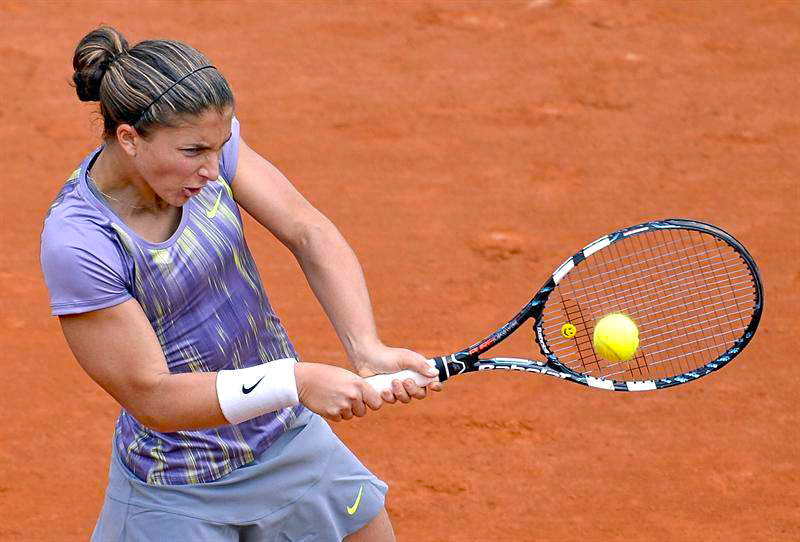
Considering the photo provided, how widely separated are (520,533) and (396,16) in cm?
408

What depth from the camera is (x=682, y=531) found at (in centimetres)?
429

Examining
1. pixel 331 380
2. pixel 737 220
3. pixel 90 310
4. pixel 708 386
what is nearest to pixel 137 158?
pixel 90 310

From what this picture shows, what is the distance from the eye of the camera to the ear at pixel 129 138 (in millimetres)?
2488

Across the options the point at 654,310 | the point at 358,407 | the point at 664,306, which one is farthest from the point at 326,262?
the point at 654,310

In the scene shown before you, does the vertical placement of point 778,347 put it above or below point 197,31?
below

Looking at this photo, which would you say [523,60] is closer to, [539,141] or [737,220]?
[539,141]

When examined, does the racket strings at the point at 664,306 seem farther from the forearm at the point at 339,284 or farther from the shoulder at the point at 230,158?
the shoulder at the point at 230,158

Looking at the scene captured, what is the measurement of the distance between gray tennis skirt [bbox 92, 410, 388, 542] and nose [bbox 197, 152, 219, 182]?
73 cm

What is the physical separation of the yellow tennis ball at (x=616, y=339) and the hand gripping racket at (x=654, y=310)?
7 cm

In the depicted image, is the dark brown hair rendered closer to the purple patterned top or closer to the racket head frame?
the purple patterned top

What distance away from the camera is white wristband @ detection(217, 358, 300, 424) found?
2.60m

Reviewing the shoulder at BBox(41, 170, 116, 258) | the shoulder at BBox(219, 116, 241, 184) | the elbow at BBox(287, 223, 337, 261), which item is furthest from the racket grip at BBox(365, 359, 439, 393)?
the shoulder at BBox(41, 170, 116, 258)

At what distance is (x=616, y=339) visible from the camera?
337 centimetres

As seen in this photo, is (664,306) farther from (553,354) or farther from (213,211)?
(213,211)
